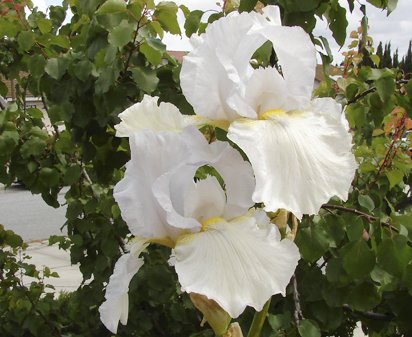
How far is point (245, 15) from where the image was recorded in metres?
0.80

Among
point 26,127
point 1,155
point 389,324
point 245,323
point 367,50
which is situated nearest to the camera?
point 245,323

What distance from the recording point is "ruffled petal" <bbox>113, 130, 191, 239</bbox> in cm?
75

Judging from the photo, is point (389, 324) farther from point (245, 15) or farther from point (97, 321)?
point (245, 15)

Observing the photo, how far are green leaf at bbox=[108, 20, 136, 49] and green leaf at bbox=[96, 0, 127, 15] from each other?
0.17 feet

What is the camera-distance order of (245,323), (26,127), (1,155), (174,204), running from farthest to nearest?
1. (26,127)
2. (1,155)
3. (245,323)
4. (174,204)

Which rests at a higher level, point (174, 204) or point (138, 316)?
point (174, 204)

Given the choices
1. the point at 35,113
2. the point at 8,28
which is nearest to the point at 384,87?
the point at 8,28

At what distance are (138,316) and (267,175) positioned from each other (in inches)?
56.0

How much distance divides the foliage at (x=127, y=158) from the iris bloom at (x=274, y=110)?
41cm

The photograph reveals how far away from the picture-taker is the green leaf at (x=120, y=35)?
1.49 meters

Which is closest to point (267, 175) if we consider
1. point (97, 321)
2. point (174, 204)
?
point (174, 204)

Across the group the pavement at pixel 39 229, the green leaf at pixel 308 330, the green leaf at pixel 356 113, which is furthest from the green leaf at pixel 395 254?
the pavement at pixel 39 229

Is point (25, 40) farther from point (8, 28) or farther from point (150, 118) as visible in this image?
point (150, 118)

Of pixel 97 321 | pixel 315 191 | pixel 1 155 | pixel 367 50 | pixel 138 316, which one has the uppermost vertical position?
pixel 315 191
